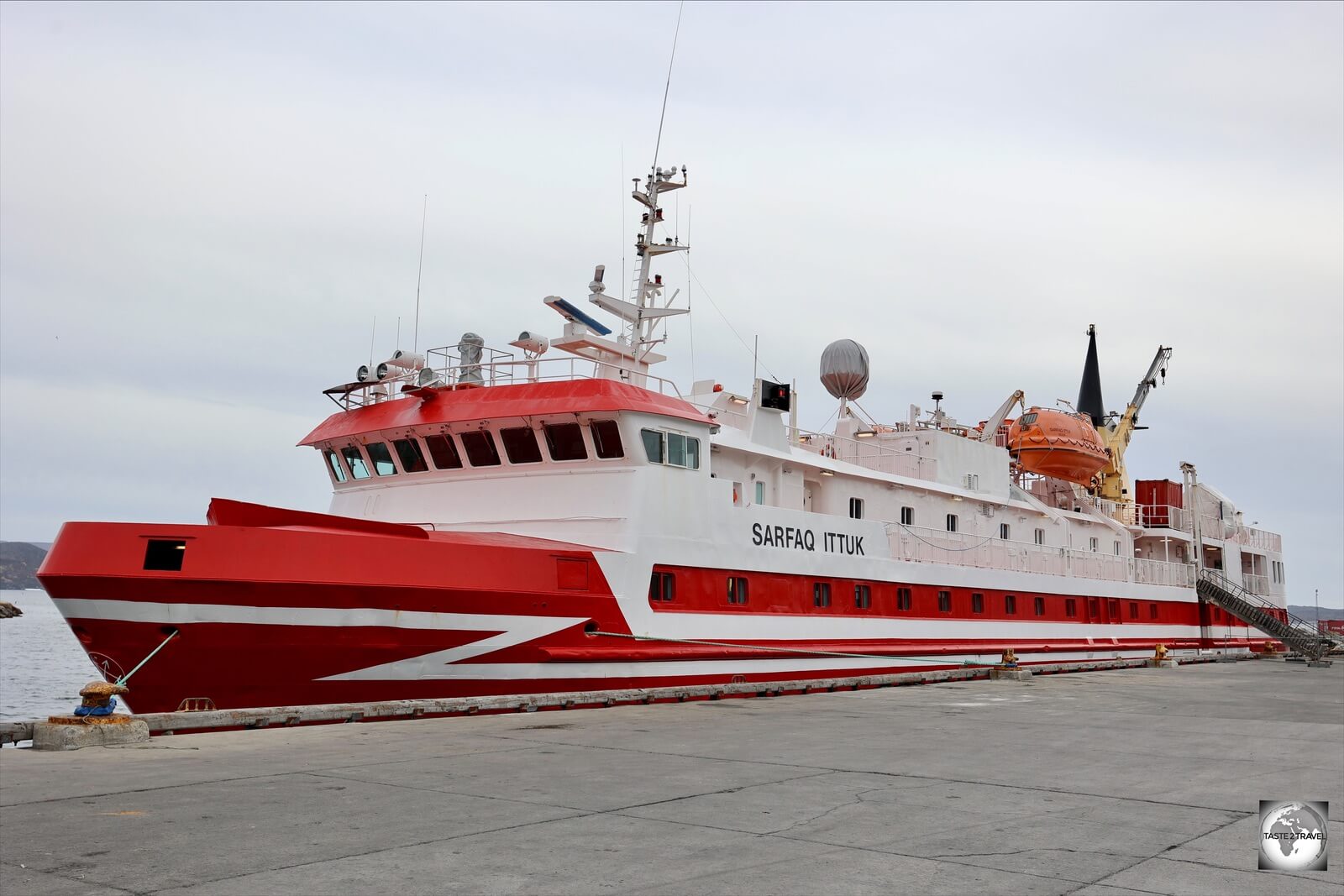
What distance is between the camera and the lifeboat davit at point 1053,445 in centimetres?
3416

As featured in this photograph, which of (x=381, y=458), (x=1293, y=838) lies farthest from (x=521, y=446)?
(x=1293, y=838)

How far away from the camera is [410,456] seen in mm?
18609

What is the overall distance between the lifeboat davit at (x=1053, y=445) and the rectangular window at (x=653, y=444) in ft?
64.0

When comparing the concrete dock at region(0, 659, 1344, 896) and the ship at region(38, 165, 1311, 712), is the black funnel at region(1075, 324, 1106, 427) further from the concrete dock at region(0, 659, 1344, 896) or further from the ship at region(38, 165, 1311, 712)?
the concrete dock at region(0, 659, 1344, 896)

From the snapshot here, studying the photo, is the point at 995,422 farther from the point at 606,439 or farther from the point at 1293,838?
the point at 1293,838

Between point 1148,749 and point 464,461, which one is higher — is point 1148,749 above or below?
below

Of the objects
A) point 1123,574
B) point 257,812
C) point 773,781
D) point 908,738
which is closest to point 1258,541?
point 1123,574

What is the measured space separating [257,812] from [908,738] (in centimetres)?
745

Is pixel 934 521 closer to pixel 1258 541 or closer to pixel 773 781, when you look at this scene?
pixel 773 781

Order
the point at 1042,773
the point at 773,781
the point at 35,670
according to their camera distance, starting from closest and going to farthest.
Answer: the point at 773,781, the point at 1042,773, the point at 35,670

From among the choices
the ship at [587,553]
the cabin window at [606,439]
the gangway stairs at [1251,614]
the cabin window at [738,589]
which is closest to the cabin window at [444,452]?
the ship at [587,553]

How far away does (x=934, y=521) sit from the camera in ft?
88.1

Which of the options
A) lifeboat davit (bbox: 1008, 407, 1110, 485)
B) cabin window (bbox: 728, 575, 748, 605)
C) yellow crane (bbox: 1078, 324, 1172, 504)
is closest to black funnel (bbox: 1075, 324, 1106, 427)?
yellow crane (bbox: 1078, 324, 1172, 504)

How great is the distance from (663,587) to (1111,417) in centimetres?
3044
